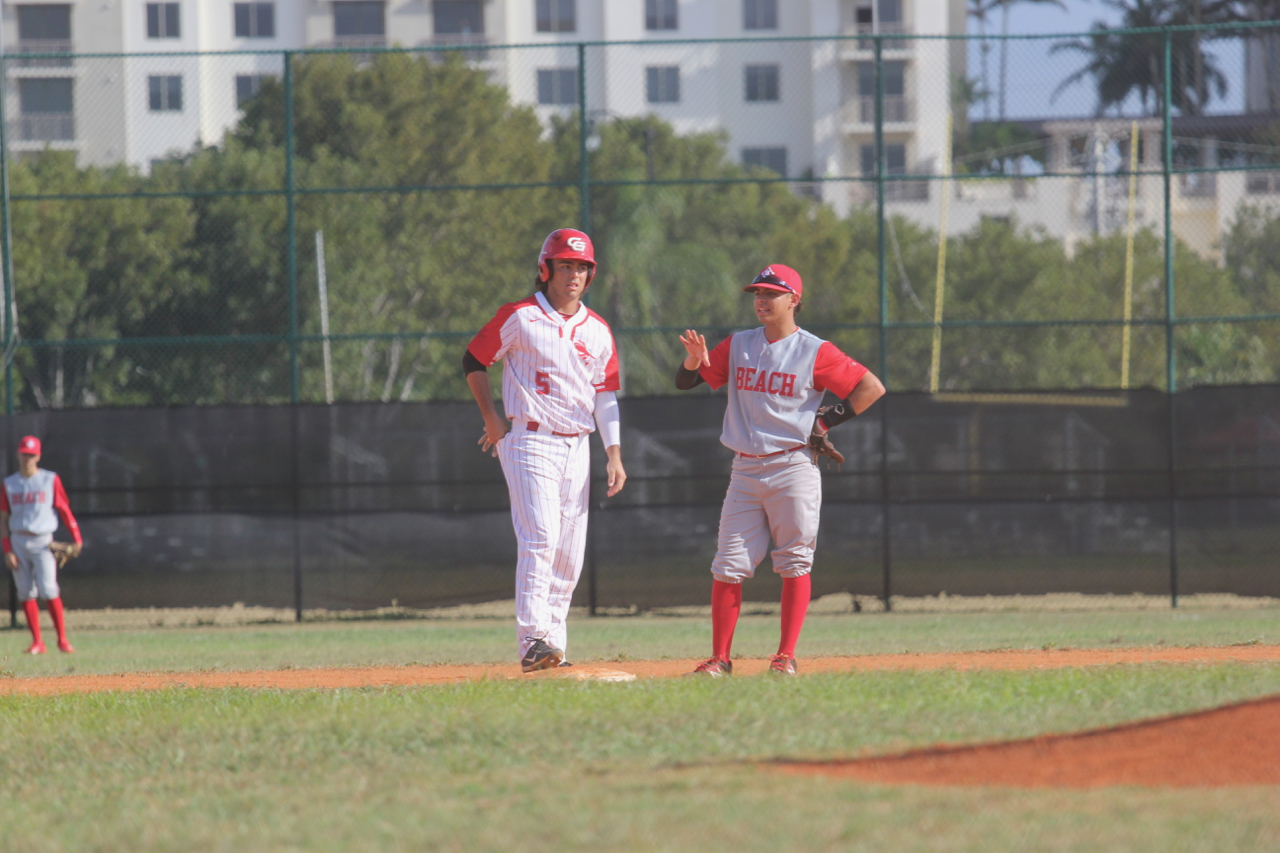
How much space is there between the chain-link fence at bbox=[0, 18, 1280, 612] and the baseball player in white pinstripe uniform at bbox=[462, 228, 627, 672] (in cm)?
680

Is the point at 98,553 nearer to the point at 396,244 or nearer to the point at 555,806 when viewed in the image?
the point at 555,806

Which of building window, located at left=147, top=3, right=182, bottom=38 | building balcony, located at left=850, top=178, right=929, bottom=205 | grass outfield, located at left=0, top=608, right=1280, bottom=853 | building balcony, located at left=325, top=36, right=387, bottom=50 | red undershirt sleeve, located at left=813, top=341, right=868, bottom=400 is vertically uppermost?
building window, located at left=147, top=3, right=182, bottom=38

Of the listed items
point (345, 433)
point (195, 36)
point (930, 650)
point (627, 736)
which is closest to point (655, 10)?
point (195, 36)

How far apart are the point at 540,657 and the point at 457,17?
61379 millimetres

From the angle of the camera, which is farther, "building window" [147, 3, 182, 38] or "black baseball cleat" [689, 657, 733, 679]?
Answer: "building window" [147, 3, 182, 38]

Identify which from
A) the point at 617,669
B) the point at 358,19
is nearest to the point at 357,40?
the point at 358,19

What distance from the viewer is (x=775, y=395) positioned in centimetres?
622

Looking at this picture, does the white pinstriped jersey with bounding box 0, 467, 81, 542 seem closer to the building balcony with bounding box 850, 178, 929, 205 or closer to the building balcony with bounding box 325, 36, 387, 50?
the building balcony with bounding box 850, 178, 929, 205

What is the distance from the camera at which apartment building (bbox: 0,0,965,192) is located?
168ft

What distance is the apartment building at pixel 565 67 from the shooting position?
2018 inches

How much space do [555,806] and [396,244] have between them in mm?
29528

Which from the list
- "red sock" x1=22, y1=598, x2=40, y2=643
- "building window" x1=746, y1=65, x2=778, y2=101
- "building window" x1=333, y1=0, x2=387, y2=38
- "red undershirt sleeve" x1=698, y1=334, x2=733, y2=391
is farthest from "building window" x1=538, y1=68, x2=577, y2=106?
"red undershirt sleeve" x1=698, y1=334, x2=733, y2=391

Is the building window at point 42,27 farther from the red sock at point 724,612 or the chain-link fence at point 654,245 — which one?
the red sock at point 724,612

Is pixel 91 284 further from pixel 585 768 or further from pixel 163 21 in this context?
pixel 163 21
